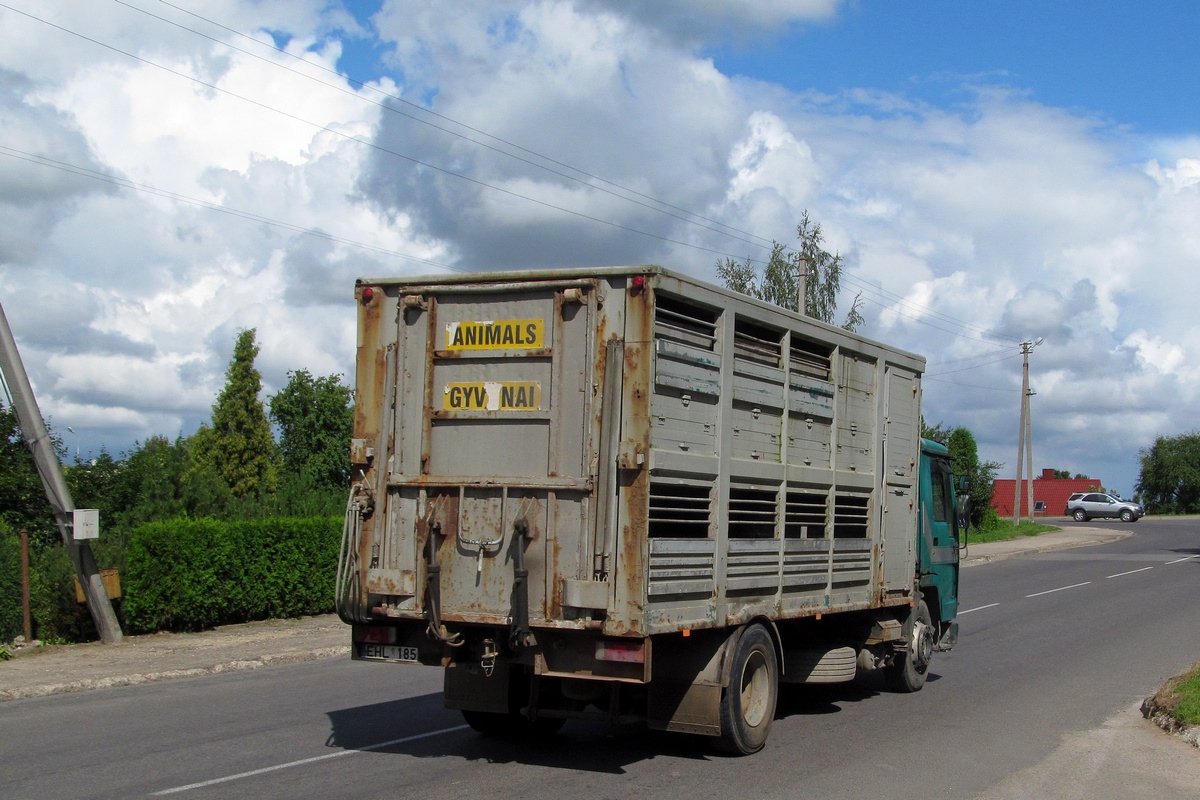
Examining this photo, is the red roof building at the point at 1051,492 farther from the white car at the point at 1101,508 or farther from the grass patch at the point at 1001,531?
the grass patch at the point at 1001,531

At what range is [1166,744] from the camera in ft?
27.3

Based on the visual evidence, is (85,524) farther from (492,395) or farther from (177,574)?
(492,395)

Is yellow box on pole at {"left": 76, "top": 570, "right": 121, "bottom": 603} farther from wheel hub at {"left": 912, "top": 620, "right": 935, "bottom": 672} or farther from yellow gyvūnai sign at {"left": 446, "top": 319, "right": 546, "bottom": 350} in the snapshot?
wheel hub at {"left": 912, "top": 620, "right": 935, "bottom": 672}

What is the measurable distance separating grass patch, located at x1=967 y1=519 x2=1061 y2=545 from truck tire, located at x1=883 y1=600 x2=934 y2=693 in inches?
1191

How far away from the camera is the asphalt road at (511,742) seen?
22.5 ft

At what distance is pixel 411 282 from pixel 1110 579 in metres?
23.1

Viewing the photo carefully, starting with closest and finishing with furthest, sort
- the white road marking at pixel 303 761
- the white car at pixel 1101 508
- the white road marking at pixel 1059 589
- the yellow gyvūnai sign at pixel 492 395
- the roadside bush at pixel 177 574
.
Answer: the white road marking at pixel 303 761, the yellow gyvūnai sign at pixel 492 395, the roadside bush at pixel 177 574, the white road marking at pixel 1059 589, the white car at pixel 1101 508

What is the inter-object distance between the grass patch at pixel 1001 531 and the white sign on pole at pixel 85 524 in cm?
3292

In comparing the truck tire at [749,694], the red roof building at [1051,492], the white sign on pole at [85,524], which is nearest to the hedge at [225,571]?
the white sign on pole at [85,524]

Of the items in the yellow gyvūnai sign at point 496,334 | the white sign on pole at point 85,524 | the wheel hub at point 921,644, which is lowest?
the wheel hub at point 921,644

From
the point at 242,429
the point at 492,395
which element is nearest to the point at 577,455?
the point at 492,395

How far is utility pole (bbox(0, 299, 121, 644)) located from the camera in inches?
535

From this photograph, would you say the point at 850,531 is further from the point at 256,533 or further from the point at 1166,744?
the point at 256,533

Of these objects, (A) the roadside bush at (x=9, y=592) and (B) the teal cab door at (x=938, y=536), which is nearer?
(B) the teal cab door at (x=938, y=536)
